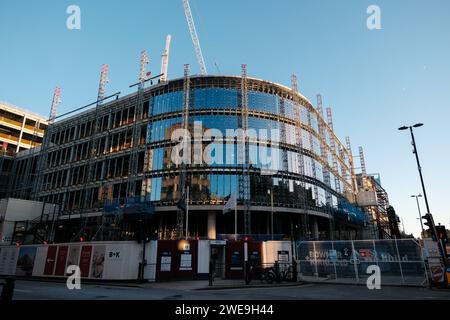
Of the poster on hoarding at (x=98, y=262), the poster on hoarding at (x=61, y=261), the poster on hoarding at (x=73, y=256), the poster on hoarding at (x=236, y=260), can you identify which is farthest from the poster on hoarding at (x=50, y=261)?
the poster on hoarding at (x=236, y=260)

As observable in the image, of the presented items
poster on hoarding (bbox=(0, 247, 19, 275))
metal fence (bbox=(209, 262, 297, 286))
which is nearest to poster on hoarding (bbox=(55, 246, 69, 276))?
poster on hoarding (bbox=(0, 247, 19, 275))

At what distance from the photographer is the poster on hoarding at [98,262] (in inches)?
876

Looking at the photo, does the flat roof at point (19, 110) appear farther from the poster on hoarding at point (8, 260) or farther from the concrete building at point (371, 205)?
the concrete building at point (371, 205)

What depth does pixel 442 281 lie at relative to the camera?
1642 centimetres

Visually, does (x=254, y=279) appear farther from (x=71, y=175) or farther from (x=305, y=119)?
(x=71, y=175)

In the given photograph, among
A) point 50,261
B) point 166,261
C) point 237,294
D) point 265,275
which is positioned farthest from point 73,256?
point 237,294

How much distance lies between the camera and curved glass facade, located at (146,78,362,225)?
4100cm

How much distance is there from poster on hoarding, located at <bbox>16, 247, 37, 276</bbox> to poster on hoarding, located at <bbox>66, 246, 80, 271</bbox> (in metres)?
5.17

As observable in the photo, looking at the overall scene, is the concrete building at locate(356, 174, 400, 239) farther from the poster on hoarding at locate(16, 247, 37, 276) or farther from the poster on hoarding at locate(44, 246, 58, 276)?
the poster on hoarding at locate(16, 247, 37, 276)

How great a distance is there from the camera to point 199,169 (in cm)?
4109

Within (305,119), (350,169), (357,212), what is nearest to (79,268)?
(305,119)

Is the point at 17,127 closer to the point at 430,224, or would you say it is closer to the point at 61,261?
the point at 61,261

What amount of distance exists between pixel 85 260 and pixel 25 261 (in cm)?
826
